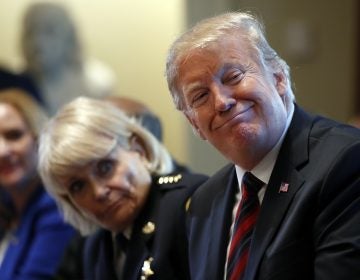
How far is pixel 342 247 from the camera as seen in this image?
0.93m

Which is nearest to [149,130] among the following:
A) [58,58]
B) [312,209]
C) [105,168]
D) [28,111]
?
[105,168]

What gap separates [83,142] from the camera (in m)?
1.36

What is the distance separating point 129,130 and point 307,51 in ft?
4.86

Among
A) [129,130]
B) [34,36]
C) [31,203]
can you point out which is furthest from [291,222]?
[34,36]


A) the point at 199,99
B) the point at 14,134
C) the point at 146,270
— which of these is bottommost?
the point at 146,270

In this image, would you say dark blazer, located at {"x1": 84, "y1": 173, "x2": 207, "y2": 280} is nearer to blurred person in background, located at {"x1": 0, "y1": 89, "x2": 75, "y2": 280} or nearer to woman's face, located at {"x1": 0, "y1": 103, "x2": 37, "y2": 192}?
blurred person in background, located at {"x1": 0, "y1": 89, "x2": 75, "y2": 280}

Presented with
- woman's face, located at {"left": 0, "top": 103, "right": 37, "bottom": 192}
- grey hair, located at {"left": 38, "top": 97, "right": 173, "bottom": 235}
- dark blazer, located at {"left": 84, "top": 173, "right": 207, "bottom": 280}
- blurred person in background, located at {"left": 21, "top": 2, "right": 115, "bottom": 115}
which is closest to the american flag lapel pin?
dark blazer, located at {"left": 84, "top": 173, "right": 207, "bottom": 280}

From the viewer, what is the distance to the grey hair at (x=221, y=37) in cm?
104

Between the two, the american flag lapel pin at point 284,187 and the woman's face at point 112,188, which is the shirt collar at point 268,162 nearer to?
the american flag lapel pin at point 284,187

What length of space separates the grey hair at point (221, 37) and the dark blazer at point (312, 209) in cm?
11

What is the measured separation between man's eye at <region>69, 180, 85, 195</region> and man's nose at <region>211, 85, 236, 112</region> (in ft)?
1.66

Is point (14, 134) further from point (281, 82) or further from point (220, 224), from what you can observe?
point (281, 82)

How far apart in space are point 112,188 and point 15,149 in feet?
1.88

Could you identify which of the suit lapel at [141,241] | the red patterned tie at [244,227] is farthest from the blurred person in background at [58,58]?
the red patterned tie at [244,227]
